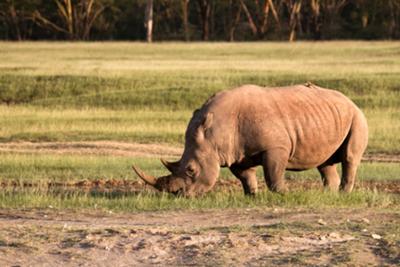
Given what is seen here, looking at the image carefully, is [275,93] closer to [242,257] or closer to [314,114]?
[314,114]

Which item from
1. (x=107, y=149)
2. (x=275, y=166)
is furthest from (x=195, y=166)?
(x=107, y=149)

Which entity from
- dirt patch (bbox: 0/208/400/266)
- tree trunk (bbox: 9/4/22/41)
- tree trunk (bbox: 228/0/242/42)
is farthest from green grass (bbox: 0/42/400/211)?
tree trunk (bbox: 228/0/242/42)

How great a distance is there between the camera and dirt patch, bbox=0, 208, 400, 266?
842cm

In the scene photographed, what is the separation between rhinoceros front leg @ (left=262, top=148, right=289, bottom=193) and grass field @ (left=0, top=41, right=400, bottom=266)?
14.2 inches

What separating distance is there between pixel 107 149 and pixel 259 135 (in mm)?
9063

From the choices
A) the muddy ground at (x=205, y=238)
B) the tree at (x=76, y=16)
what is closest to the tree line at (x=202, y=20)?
the tree at (x=76, y=16)

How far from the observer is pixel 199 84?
106 feet

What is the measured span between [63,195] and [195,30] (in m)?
70.4

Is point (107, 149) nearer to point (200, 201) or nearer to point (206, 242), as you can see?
point (200, 201)

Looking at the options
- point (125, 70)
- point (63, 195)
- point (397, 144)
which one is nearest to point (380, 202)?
point (63, 195)

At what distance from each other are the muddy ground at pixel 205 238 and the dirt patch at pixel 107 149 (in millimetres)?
10071

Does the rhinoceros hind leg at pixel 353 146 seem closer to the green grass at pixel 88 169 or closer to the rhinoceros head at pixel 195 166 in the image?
the rhinoceros head at pixel 195 166

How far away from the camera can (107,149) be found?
70.8 ft

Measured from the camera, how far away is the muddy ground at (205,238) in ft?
27.7
